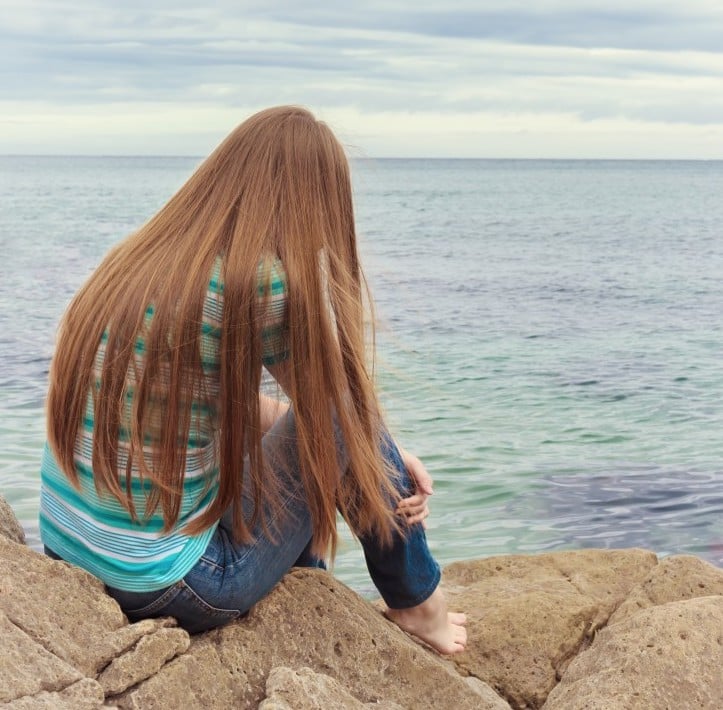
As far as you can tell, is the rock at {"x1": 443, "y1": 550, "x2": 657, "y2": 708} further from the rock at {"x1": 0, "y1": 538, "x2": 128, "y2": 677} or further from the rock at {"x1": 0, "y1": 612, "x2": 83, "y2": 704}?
the rock at {"x1": 0, "y1": 612, "x2": 83, "y2": 704}

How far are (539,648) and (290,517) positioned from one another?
47.5 inches

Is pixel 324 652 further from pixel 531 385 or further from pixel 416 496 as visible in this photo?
pixel 531 385

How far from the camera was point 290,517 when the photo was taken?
274 centimetres

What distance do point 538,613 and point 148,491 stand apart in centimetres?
165

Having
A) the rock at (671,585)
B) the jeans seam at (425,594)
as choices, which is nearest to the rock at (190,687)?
the jeans seam at (425,594)

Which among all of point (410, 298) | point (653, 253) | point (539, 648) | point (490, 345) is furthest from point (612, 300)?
point (539, 648)

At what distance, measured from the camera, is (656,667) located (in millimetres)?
2857

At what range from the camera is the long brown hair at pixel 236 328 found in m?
2.47

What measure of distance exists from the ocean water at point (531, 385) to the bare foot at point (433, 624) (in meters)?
0.71

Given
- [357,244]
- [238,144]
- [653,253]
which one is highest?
[238,144]

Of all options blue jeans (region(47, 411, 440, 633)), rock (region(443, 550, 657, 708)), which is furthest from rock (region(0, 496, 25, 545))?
rock (region(443, 550, 657, 708))

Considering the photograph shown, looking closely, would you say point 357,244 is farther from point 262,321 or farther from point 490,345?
point 490,345

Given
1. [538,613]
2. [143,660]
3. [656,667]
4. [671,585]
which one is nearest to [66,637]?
[143,660]

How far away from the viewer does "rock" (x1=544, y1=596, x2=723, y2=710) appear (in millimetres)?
2787
